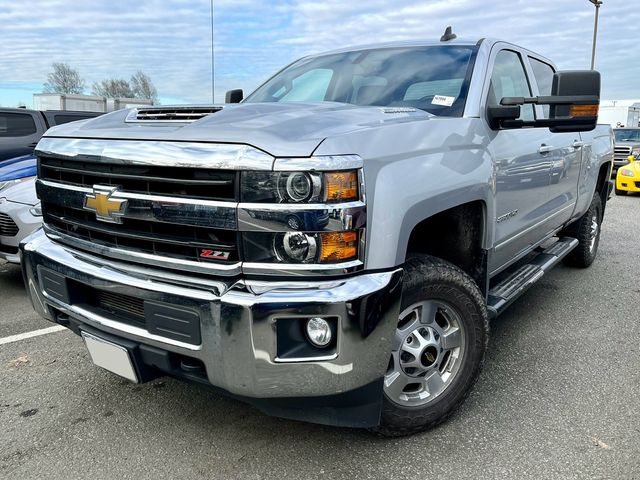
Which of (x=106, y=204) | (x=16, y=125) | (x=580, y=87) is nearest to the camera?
(x=106, y=204)

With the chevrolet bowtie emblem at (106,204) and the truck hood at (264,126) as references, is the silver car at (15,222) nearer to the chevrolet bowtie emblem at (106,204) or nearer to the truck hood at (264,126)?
the truck hood at (264,126)

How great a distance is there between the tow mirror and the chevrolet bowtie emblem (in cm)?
197

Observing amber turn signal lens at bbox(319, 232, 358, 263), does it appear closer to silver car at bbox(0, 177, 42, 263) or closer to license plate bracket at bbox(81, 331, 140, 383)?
license plate bracket at bbox(81, 331, 140, 383)

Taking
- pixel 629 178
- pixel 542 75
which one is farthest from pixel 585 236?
pixel 629 178

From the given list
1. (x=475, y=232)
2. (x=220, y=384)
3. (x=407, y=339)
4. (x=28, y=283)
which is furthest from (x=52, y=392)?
(x=475, y=232)

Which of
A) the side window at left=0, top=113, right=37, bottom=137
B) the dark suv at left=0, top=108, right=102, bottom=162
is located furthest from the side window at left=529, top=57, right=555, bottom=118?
the side window at left=0, top=113, right=37, bottom=137

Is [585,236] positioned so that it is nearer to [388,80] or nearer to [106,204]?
[388,80]

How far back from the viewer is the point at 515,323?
4.11 metres

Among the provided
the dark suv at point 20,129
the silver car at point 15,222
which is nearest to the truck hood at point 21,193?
the silver car at point 15,222

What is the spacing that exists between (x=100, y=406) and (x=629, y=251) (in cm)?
629

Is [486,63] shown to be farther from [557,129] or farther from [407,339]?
[407,339]

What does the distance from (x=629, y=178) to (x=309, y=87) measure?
11.4m

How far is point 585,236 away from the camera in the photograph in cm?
545

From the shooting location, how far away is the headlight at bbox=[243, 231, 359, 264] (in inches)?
76.9
